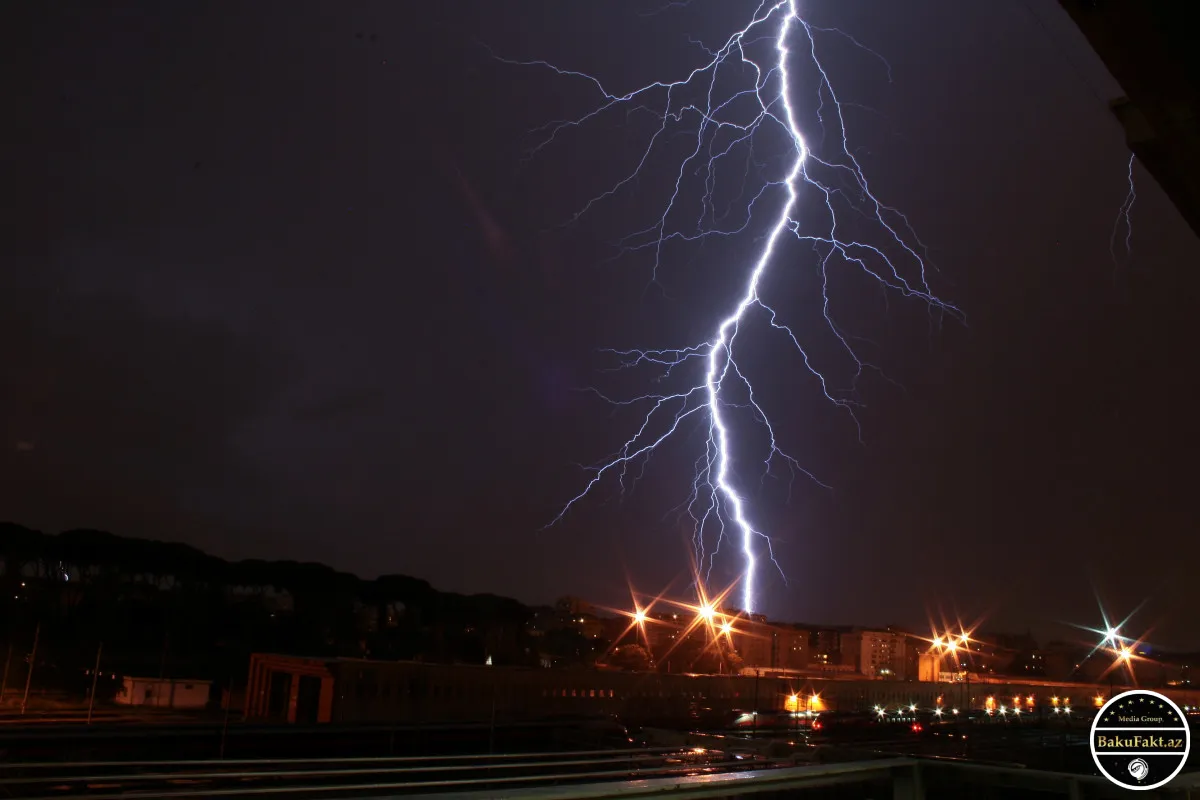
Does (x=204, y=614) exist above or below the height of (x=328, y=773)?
above

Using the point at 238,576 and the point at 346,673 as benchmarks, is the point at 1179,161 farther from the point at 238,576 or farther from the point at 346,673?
the point at 238,576

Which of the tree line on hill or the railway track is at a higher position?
the tree line on hill

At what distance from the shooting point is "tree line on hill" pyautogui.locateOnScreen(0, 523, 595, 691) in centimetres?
4625

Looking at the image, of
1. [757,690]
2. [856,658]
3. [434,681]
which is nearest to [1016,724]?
[757,690]

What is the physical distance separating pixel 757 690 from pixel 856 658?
66.4 metres

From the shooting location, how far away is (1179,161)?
3340mm

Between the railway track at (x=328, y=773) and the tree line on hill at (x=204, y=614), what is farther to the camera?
the tree line on hill at (x=204, y=614)

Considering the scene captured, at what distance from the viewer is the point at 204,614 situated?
53.7 m

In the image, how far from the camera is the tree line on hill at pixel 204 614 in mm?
46250

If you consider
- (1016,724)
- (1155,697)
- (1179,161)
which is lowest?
(1016,724)

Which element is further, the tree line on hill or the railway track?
the tree line on hill

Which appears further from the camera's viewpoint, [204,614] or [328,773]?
[204,614]

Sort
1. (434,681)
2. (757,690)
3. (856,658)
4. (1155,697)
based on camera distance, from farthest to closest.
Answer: (856,658) < (757,690) < (434,681) < (1155,697)

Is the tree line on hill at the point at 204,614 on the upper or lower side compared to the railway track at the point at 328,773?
upper
